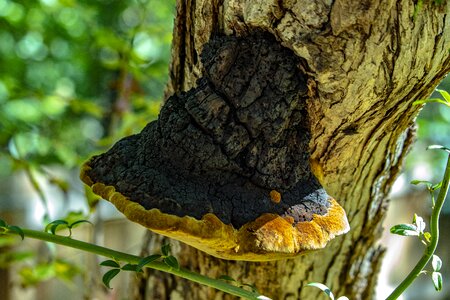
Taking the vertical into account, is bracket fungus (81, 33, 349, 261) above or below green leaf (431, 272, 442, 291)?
above

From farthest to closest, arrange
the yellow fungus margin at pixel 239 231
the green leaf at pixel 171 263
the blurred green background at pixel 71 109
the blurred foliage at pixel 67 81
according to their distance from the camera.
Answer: the blurred green background at pixel 71 109 < the blurred foliage at pixel 67 81 < the green leaf at pixel 171 263 < the yellow fungus margin at pixel 239 231

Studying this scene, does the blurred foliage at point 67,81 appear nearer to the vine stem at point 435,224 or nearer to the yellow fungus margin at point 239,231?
the yellow fungus margin at point 239,231

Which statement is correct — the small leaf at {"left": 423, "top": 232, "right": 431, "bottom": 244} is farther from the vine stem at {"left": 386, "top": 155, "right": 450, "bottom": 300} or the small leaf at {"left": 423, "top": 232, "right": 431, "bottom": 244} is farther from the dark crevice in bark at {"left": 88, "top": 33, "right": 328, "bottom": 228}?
the dark crevice in bark at {"left": 88, "top": 33, "right": 328, "bottom": 228}

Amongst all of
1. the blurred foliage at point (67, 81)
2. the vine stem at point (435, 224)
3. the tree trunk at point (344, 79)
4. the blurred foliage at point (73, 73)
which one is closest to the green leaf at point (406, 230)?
the vine stem at point (435, 224)

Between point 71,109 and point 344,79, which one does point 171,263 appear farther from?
point 71,109

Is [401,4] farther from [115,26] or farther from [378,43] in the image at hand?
[115,26]

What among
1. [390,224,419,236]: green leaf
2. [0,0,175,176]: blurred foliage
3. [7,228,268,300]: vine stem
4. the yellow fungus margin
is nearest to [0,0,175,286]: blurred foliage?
[0,0,175,176]: blurred foliage
